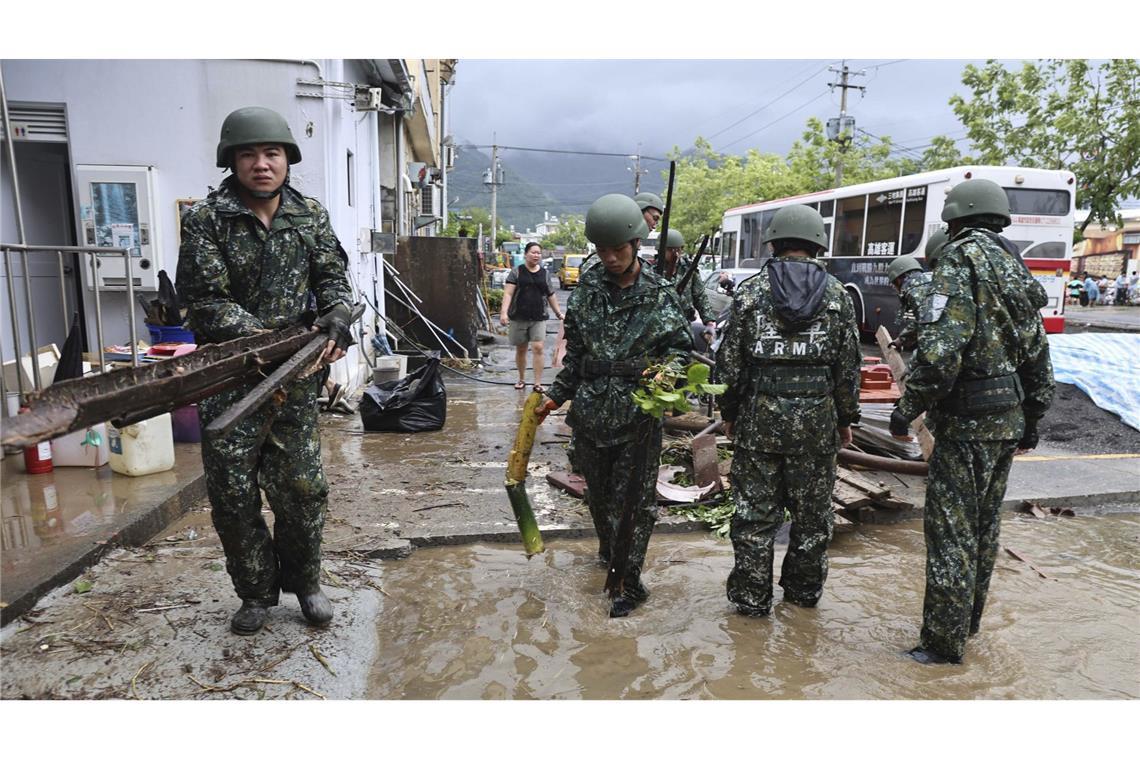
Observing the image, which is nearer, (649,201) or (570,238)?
(649,201)

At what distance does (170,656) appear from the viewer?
9.72ft

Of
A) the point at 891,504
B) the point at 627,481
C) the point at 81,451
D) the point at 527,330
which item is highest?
the point at 527,330

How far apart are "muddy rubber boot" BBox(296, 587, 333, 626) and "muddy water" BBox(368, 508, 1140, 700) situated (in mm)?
276

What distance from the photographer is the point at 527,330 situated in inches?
351

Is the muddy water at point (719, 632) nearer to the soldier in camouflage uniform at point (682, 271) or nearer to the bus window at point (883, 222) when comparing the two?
the soldier in camouflage uniform at point (682, 271)

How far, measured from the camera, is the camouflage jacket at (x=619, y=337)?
11.9 ft

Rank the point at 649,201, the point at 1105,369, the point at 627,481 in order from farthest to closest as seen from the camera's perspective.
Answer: the point at 1105,369 < the point at 649,201 < the point at 627,481

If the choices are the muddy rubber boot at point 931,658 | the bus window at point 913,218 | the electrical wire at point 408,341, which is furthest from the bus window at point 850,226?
the muddy rubber boot at point 931,658

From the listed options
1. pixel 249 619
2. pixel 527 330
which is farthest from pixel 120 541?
pixel 527 330

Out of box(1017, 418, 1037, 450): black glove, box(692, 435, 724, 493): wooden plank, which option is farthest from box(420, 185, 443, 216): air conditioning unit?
box(1017, 418, 1037, 450): black glove

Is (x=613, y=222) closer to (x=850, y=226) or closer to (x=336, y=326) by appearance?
(x=336, y=326)

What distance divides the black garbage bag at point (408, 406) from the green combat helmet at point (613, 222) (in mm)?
3939

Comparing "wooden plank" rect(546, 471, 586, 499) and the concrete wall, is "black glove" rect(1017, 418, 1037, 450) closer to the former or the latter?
"wooden plank" rect(546, 471, 586, 499)

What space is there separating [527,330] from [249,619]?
19.7ft
